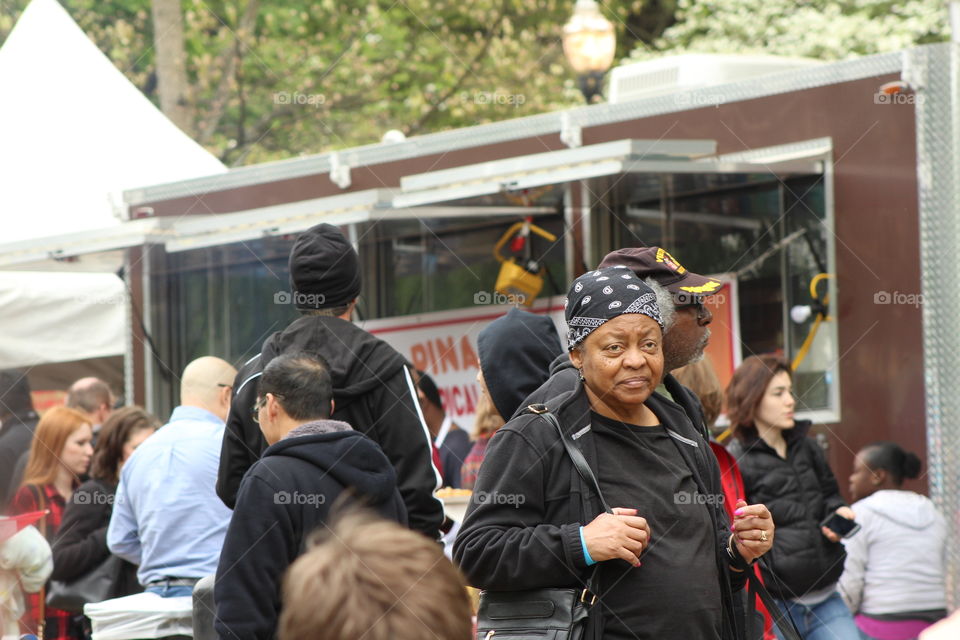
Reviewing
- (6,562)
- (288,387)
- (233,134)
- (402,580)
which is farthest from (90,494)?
(233,134)

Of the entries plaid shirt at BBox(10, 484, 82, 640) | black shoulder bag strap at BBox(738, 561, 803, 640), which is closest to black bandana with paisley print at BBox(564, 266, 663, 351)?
black shoulder bag strap at BBox(738, 561, 803, 640)

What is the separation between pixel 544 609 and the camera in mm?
3182

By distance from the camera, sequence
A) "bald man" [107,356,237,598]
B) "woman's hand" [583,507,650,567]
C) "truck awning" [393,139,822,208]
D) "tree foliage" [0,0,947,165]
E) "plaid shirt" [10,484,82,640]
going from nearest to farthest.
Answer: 1. "woman's hand" [583,507,650,567]
2. "bald man" [107,356,237,598]
3. "plaid shirt" [10,484,82,640]
4. "truck awning" [393,139,822,208]
5. "tree foliage" [0,0,947,165]

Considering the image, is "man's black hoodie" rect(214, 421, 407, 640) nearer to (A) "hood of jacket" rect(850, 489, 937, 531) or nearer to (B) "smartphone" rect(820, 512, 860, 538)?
(B) "smartphone" rect(820, 512, 860, 538)

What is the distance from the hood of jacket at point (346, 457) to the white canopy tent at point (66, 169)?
19.7 ft

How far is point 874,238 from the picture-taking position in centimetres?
683

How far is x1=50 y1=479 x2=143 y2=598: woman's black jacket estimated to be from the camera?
6031mm

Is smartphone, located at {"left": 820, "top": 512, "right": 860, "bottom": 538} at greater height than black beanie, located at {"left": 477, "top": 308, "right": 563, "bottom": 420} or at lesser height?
lesser

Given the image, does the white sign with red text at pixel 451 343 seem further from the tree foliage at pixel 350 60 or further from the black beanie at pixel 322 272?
the tree foliage at pixel 350 60

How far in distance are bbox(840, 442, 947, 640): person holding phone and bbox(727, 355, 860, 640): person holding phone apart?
746 mm

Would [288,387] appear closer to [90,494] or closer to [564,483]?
[564,483]

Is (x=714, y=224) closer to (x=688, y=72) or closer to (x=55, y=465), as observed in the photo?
(x=688, y=72)

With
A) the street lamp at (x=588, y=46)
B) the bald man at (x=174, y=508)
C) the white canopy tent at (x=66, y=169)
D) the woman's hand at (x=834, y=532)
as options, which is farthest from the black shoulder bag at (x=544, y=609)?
the street lamp at (x=588, y=46)

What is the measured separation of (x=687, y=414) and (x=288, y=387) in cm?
127
